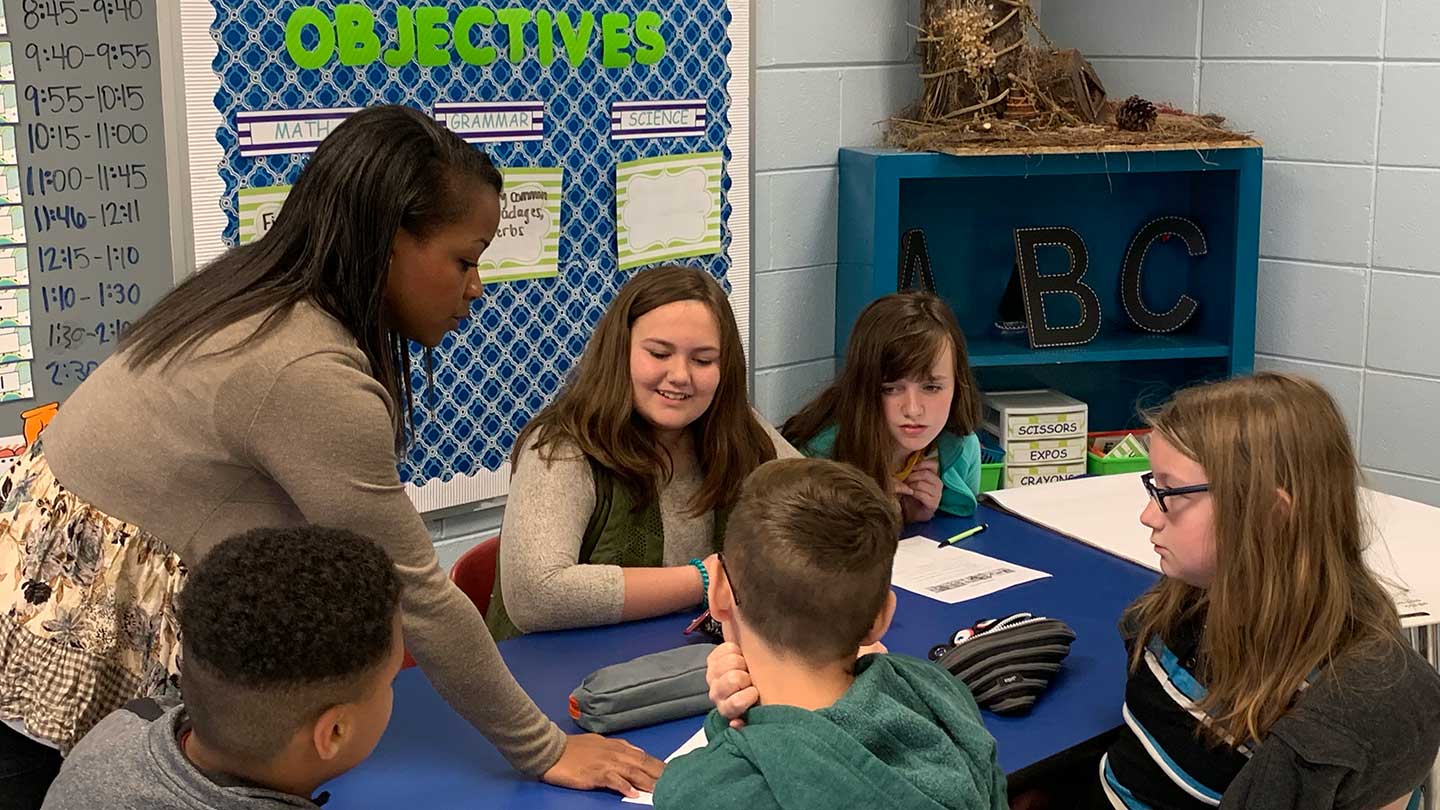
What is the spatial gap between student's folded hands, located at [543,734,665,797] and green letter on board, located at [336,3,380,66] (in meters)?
1.49

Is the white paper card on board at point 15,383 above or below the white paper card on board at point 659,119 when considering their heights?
below

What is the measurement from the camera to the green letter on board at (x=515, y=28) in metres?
2.93

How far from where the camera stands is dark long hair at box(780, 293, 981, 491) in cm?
265

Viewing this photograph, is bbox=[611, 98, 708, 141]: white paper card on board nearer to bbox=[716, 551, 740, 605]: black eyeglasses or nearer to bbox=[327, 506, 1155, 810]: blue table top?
bbox=[327, 506, 1155, 810]: blue table top

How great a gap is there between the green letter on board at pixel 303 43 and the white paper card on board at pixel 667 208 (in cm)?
70

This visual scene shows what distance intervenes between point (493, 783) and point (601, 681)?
204 mm

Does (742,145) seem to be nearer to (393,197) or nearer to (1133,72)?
(1133,72)

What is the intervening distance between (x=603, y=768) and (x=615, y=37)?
5.97ft

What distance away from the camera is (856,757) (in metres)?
1.30

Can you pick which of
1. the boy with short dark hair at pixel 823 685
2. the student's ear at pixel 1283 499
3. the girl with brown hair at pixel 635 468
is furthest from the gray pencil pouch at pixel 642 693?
the student's ear at pixel 1283 499

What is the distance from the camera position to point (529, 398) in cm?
315

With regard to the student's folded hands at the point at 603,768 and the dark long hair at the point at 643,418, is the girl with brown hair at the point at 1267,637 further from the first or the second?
the dark long hair at the point at 643,418

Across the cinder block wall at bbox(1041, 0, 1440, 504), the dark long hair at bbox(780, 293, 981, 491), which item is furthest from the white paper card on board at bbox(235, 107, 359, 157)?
the cinder block wall at bbox(1041, 0, 1440, 504)

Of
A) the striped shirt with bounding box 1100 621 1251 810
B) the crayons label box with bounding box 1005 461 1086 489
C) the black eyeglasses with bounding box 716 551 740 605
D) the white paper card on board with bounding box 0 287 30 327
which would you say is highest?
the white paper card on board with bounding box 0 287 30 327
